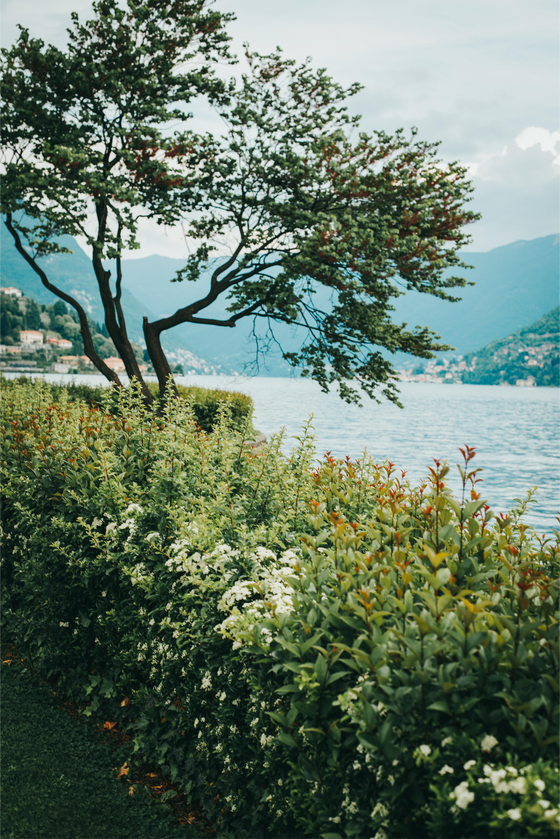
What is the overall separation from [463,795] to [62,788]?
257 centimetres

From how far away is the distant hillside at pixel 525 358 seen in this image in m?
120

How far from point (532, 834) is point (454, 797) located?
197 mm

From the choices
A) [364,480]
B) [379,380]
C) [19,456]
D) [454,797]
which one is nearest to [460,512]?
[454,797]

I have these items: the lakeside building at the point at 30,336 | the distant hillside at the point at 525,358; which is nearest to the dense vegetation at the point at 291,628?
the lakeside building at the point at 30,336

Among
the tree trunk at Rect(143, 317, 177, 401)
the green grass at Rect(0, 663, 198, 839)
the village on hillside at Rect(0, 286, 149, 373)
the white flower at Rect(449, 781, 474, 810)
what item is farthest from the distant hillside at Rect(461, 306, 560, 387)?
the white flower at Rect(449, 781, 474, 810)

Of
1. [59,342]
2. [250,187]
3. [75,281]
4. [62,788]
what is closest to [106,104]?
[250,187]

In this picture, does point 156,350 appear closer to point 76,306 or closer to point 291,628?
point 76,306

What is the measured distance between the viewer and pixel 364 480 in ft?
13.3

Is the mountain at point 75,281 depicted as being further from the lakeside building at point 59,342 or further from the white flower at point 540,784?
the white flower at point 540,784

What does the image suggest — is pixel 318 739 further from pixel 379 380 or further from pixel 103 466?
pixel 379 380

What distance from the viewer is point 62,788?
3.15m

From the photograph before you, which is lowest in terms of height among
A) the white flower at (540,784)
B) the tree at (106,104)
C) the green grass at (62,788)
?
the green grass at (62,788)

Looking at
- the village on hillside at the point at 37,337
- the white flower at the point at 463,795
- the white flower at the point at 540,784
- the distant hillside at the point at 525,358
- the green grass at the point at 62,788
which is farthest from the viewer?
the distant hillside at the point at 525,358

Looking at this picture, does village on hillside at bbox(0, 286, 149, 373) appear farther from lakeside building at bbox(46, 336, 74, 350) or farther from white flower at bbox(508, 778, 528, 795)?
white flower at bbox(508, 778, 528, 795)
